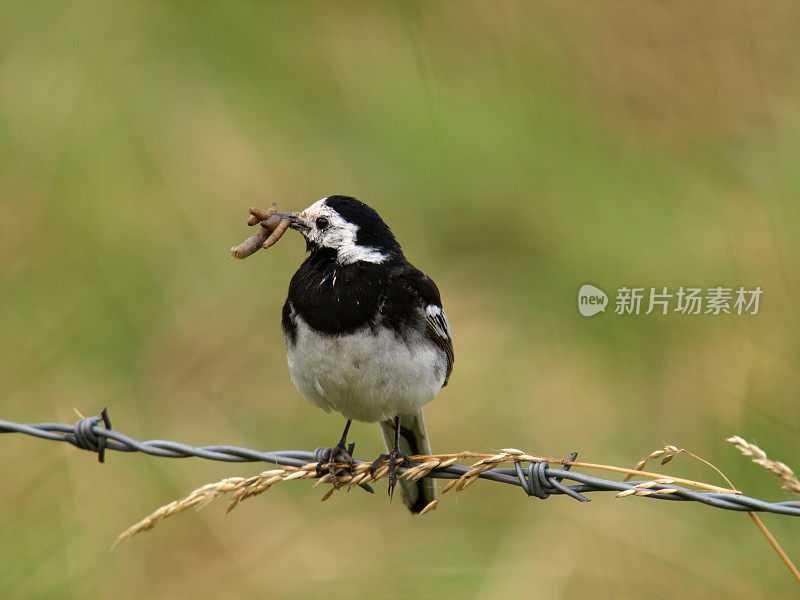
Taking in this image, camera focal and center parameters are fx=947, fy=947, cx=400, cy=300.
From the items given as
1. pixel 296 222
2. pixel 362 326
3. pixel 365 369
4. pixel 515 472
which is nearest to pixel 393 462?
pixel 365 369

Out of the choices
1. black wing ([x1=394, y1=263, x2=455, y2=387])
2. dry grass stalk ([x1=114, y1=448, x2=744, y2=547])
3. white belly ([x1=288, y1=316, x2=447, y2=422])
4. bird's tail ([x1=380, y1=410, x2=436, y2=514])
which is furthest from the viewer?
bird's tail ([x1=380, y1=410, x2=436, y2=514])

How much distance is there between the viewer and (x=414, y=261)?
8156 mm

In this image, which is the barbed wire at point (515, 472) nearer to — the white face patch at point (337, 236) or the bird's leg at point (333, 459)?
the bird's leg at point (333, 459)

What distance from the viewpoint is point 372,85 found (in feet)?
32.7

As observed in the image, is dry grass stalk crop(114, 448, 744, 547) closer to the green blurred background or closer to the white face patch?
the white face patch

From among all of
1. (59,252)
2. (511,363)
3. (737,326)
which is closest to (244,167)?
(59,252)

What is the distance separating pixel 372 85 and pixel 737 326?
15.2 feet

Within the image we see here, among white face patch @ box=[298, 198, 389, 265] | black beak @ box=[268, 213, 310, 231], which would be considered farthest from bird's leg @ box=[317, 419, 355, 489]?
black beak @ box=[268, 213, 310, 231]

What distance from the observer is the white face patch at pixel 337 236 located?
4613 mm

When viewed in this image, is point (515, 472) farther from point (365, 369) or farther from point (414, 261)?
point (414, 261)

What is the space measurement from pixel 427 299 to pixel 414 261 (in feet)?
11.5

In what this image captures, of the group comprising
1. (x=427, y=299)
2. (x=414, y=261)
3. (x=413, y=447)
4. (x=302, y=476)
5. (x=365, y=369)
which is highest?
(x=427, y=299)

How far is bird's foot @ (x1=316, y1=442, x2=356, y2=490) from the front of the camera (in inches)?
157

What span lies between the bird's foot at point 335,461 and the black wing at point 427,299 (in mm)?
699
